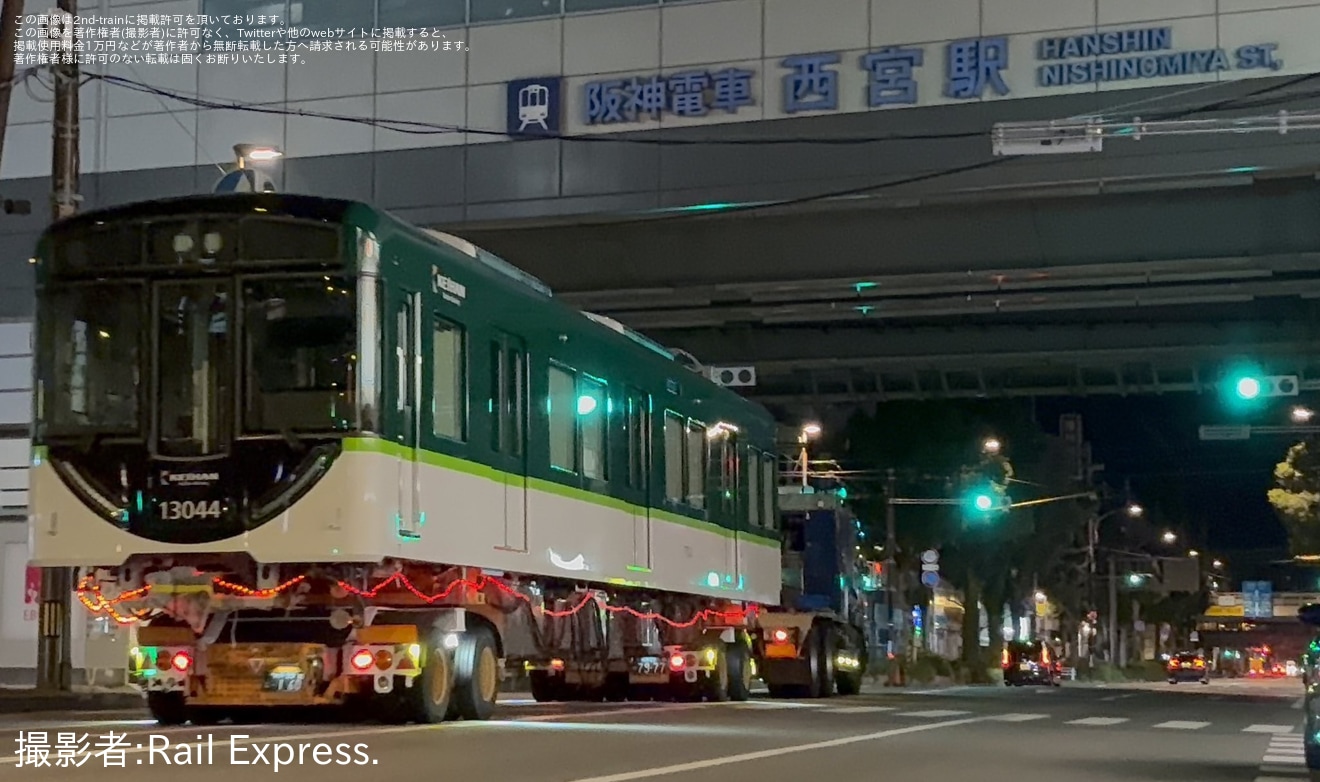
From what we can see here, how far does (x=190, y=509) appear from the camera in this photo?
1395 cm

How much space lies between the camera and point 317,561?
13.8 m

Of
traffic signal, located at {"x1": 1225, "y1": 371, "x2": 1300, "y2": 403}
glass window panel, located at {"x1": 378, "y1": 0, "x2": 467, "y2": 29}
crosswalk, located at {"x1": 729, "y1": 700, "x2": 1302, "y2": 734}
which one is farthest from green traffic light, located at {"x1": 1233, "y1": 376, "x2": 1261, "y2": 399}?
glass window panel, located at {"x1": 378, "y1": 0, "x2": 467, "y2": 29}

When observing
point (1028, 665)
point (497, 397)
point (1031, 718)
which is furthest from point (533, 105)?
point (1028, 665)

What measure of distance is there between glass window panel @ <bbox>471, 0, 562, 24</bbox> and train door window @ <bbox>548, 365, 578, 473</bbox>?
558 inches

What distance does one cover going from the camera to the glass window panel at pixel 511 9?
30969 millimetres

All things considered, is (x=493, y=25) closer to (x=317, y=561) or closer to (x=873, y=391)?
(x=873, y=391)

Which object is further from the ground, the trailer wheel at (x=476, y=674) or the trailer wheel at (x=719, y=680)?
the trailer wheel at (x=476, y=674)

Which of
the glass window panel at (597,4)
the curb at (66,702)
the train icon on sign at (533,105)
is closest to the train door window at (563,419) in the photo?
the curb at (66,702)

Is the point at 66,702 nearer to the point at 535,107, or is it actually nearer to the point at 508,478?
the point at 508,478

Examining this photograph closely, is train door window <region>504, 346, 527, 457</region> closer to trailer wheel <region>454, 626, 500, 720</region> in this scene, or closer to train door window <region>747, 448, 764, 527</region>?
trailer wheel <region>454, 626, 500, 720</region>

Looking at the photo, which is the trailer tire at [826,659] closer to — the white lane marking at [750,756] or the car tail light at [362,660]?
the white lane marking at [750,756]

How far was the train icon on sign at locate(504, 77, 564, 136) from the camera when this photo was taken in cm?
3017

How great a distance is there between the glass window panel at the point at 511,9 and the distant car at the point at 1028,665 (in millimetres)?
34112

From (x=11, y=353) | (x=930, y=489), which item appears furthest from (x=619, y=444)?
(x=930, y=489)
